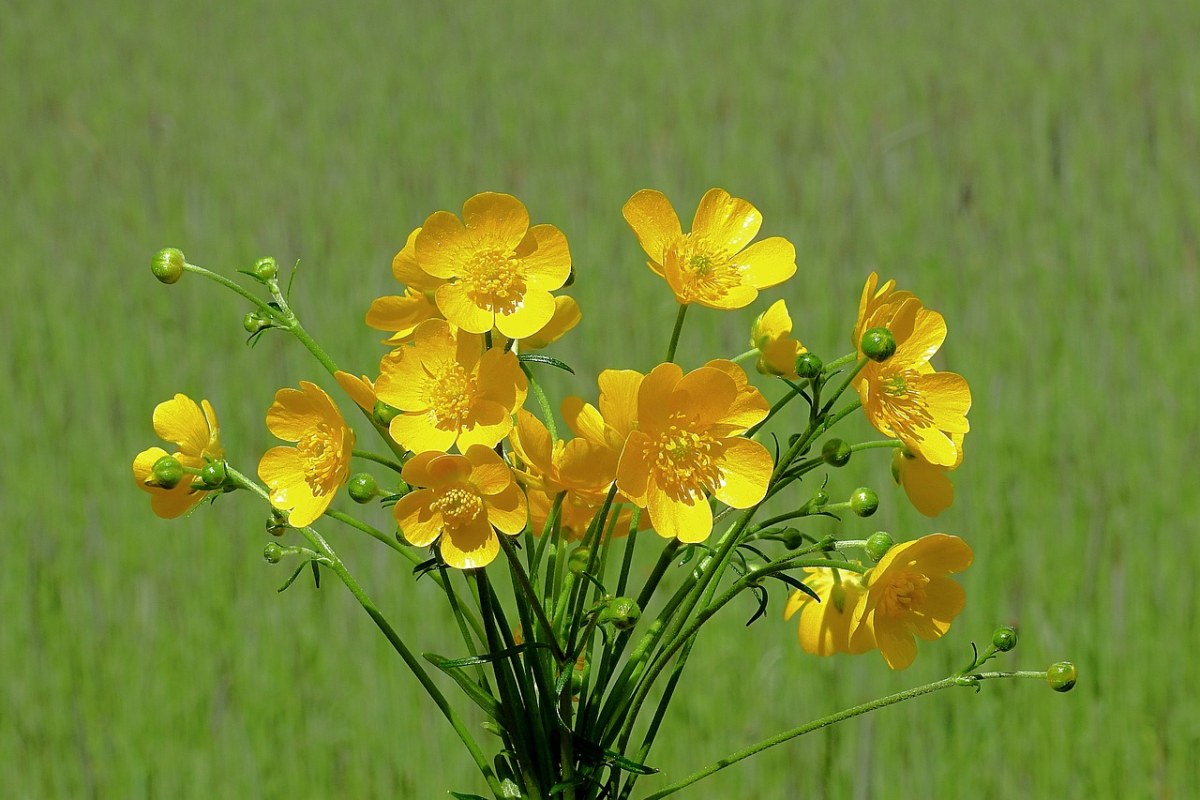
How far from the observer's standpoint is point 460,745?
223 centimetres

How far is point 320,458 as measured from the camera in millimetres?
854

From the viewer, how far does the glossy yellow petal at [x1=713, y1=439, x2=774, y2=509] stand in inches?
32.7

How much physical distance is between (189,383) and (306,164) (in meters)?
1.69

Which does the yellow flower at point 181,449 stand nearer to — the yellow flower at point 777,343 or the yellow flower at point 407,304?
the yellow flower at point 407,304

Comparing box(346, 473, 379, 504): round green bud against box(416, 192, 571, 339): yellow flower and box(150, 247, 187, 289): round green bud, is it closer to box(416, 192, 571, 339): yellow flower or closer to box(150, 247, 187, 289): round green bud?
box(416, 192, 571, 339): yellow flower

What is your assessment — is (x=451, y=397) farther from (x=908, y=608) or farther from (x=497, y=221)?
(x=908, y=608)

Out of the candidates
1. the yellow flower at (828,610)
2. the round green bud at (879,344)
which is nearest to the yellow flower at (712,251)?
the round green bud at (879,344)

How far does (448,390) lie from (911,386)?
307 millimetres

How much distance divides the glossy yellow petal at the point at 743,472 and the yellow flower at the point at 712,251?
0.32 ft

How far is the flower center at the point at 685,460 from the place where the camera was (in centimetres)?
82

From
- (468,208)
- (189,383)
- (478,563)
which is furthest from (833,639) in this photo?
(189,383)

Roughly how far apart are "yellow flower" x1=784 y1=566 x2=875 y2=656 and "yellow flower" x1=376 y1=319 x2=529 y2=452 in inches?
10.8

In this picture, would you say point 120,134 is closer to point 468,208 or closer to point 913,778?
point 913,778

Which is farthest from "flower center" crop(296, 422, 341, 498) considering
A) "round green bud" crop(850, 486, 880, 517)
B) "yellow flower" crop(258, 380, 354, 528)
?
"round green bud" crop(850, 486, 880, 517)
